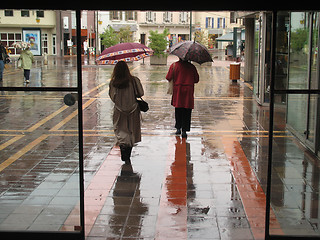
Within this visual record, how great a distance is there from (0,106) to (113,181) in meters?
8.01

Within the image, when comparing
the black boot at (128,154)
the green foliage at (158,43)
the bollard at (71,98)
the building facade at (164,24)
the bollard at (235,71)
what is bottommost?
the black boot at (128,154)

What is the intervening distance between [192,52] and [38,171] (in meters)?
3.68

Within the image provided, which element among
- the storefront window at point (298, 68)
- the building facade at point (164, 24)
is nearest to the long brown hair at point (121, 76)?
the storefront window at point (298, 68)

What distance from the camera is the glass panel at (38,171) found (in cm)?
561

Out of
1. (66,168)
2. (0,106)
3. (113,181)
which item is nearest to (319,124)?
(113,181)

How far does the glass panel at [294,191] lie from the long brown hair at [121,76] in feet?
8.74

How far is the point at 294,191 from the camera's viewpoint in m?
6.54

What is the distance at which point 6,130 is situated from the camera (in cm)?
1066

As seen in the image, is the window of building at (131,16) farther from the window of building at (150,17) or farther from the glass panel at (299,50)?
the glass panel at (299,50)

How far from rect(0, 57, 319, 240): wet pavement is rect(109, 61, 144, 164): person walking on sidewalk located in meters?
0.52

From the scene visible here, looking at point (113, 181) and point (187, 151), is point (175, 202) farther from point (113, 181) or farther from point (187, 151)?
point (187, 151)

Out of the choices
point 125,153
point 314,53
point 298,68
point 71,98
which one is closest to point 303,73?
point 298,68

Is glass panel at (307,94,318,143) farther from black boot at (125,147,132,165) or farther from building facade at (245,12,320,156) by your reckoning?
black boot at (125,147,132,165)

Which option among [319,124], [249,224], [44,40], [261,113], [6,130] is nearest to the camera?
[249,224]
